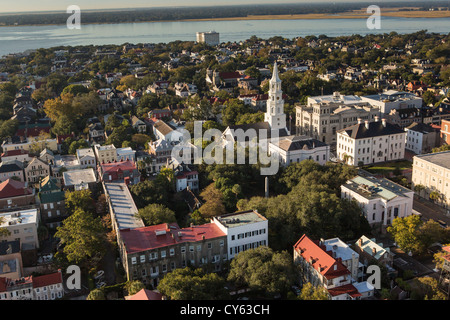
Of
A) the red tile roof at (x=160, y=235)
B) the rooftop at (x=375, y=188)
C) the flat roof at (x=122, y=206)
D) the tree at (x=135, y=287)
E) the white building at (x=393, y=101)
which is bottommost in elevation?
the tree at (x=135, y=287)

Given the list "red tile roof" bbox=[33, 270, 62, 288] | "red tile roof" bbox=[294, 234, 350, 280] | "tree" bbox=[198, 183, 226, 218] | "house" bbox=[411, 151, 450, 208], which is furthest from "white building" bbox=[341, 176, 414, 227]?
"red tile roof" bbox=[33, 270, 62, 288]

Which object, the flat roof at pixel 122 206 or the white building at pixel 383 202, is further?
the white building at pixel 383 202

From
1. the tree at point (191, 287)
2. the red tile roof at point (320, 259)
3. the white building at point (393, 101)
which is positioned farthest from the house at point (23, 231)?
the white building at point (393, 101)

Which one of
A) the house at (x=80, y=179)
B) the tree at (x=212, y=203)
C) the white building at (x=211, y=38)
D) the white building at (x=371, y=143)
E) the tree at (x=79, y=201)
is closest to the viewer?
the tree at (x=212, y=203)

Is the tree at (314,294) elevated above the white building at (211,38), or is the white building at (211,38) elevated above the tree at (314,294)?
the white building at (211,38)

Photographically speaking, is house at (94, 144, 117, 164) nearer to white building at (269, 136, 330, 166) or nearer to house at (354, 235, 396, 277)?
white building at (269, 136, 330, 166)

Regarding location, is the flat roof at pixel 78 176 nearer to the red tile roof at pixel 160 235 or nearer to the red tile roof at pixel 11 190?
the red tile roof at pixel 11 190

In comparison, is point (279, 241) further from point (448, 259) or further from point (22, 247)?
point (22, 247)
